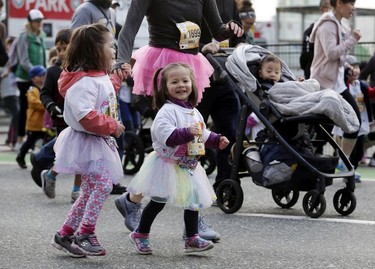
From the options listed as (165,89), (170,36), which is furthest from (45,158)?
(165,89)

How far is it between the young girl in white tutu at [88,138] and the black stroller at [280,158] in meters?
2.01

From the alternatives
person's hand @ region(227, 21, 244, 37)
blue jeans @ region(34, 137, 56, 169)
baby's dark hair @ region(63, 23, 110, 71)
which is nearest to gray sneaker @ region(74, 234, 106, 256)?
baby's dark hair @ region(63, 23, 110, 71)

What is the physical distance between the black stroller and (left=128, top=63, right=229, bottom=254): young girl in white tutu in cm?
180

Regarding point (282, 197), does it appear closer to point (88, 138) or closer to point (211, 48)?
point (211, 48)

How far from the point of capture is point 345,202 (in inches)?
335

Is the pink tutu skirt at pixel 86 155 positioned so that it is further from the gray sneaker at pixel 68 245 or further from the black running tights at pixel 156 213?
the gray sneaker at pixel 68 245

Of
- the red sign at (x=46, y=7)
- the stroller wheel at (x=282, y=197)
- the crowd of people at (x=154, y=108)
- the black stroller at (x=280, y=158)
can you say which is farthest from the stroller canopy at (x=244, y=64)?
the red sign at (x=46, y=7)

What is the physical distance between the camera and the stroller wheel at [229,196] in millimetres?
8445

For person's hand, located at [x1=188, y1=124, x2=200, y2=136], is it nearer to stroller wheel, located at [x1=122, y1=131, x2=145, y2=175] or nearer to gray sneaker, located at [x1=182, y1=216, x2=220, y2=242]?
gray sneaker, located at [x1=182, y1=216, x2=220, y2=242]

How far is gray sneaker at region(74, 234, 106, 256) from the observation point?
6.48m

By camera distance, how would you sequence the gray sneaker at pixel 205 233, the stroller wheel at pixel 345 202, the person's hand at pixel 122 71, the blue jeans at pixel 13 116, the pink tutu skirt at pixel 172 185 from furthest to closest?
1. the blue jeans at pixel 13 116
2. the stroller wheel at pixel 345 202
3. the gray sneaker at pixel 205 233
4. the person's hand at pixel 122 71
5. the pink tutu skirt at pixel 172 185

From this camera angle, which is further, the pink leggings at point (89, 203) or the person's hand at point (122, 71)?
the person's hand at point (122, 71)

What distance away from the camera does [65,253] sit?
6.72 meters

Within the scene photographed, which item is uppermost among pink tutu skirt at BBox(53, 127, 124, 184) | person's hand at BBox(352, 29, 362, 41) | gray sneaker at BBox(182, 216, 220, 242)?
person's hand at BBox(352, 29, 362, 41)
